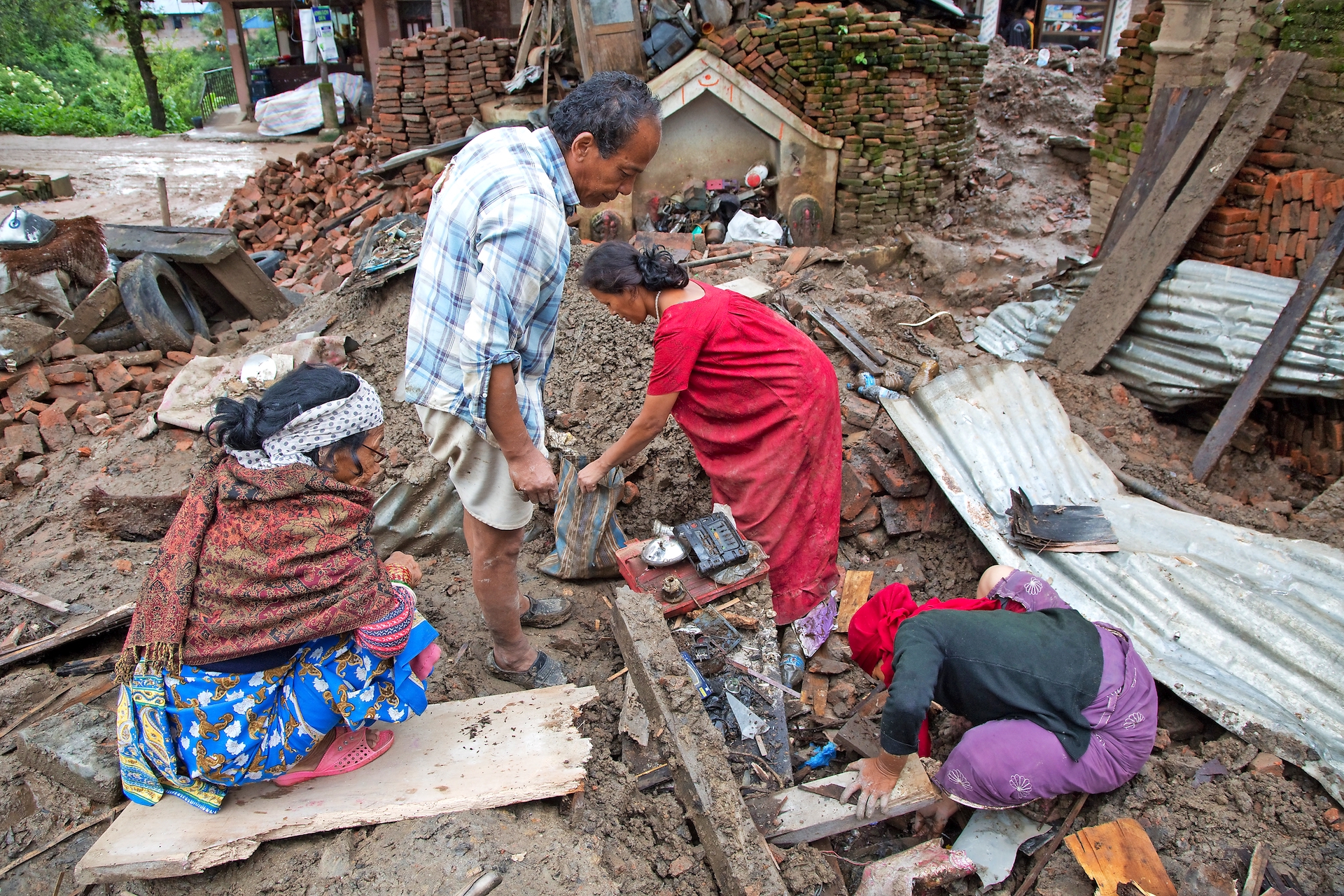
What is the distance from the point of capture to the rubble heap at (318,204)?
938 centimetres

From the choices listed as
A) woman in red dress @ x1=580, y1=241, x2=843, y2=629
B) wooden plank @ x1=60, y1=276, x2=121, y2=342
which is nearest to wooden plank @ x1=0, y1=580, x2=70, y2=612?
woman in red dress @ x1=580, y1=241, x2=843, y2=629

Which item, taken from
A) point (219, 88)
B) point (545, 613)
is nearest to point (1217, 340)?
point (545, 613)

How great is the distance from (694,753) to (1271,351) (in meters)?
5.08

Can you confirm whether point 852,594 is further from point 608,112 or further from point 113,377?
point 113,377

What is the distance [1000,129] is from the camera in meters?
12.9

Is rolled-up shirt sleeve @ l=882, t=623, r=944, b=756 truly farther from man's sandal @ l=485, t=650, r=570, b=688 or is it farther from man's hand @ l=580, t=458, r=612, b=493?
man's hand @ l=580, t=458, r=612, b=493

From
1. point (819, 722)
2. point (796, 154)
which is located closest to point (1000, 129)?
point (796, 154)

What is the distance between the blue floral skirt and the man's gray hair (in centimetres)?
158

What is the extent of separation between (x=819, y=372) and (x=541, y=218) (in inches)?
65.2

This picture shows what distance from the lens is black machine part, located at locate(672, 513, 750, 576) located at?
127 inches

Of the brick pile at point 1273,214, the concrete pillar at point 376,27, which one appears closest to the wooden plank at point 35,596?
the brick pile at point 1273,214

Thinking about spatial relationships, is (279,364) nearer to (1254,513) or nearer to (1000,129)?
(1254,513)

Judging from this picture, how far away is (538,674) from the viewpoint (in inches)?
118

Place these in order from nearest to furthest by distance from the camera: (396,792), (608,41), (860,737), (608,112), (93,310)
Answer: (608,112)
(396,792)
(860,737)
(93,310)
(608,41)
